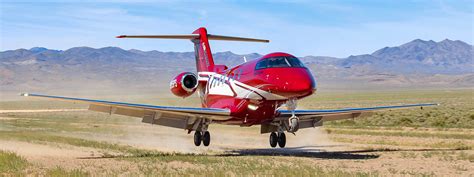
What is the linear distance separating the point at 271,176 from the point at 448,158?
24.6 feet

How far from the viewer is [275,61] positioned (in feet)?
78.0

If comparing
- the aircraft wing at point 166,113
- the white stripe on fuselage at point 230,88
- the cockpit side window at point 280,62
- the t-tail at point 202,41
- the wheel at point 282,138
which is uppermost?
the t-tail at point 202,41

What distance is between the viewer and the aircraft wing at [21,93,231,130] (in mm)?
24391

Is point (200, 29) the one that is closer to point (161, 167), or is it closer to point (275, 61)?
point (275, 61)

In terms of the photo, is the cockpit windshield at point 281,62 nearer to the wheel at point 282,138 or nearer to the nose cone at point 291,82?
the nose cone at point 291,82

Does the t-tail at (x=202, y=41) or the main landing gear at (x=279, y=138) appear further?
the t-tail at (x=202, y=41)

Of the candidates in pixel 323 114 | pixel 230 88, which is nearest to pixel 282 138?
pixel 323 114

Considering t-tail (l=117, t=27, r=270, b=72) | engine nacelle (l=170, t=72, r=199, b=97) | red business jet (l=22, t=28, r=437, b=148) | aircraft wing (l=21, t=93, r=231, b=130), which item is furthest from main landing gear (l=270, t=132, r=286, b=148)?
t-tail (l=117, t=27, r=270, b=72)

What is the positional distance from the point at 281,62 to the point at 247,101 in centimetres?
242

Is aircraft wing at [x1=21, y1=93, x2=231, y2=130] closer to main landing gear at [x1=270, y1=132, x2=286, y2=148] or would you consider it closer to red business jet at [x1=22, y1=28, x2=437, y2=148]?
red business jet at [x1=22, y1=28, x2=437, y2=148]

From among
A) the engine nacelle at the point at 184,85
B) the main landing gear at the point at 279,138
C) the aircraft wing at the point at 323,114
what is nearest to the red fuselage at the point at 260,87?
the aircraft wing at the point at 323,114

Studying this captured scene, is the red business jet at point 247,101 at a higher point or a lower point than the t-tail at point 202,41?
lower

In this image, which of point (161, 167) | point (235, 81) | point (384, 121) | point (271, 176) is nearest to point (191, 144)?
point (235, 81)

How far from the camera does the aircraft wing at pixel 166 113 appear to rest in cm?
Result: 2439
